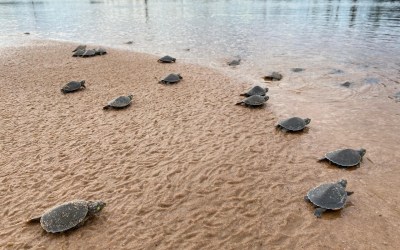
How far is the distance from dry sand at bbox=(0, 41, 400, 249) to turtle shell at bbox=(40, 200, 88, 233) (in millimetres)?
179

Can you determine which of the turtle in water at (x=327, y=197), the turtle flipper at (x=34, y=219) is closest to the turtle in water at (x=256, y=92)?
the turtle in water at (x=327, y=197)

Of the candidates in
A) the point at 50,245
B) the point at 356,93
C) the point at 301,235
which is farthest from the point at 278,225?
the point at 356,93

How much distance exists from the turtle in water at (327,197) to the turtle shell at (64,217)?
4.11 meters

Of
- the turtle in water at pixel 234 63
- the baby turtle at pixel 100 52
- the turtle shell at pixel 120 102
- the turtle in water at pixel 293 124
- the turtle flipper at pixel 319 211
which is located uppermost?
→ the baby turtle at pixel 100 52

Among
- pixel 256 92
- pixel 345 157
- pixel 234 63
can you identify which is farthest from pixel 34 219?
pixel 234 63

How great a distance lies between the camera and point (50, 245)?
16.0 feet

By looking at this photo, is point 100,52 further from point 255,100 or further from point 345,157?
point 345,157

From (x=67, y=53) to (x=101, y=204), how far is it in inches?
628

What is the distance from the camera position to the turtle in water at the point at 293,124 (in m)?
8.56

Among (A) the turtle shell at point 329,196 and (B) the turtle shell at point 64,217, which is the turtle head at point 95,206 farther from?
(A) the turtle shell at point 329,196

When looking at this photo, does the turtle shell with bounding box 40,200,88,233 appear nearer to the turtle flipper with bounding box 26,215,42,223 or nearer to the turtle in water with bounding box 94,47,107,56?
the turtle flipper with bounding box 26,215,42,223

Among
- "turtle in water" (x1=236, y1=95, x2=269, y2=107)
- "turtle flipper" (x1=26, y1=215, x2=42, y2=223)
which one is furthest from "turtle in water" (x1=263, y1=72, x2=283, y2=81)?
"turtle flipper" (x1=26, y1=215, x2=42, y2=223)

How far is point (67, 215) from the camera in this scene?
5129 mm

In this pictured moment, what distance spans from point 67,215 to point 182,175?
2442mm
